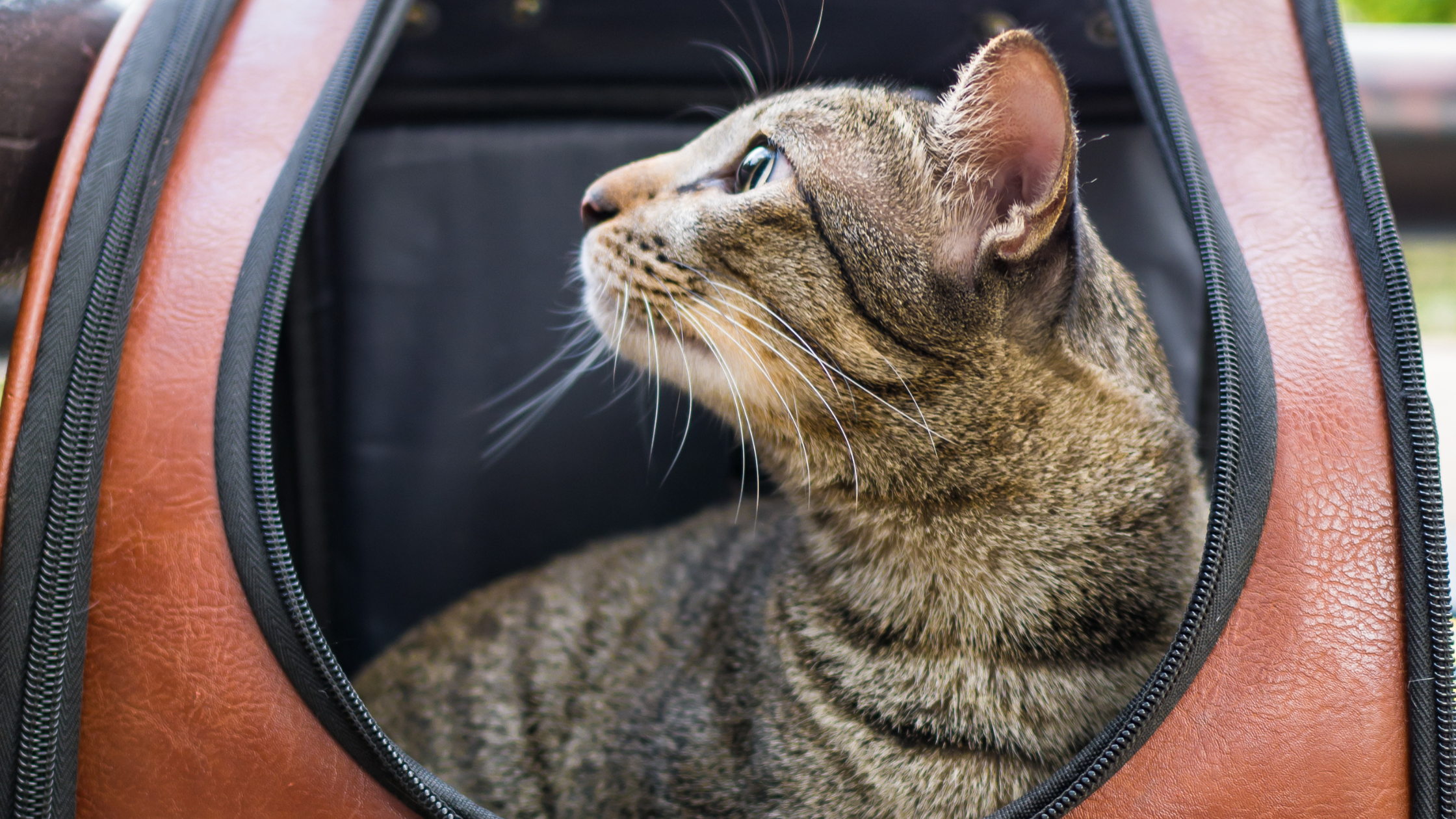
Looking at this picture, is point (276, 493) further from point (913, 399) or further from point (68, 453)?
point (913, 399)

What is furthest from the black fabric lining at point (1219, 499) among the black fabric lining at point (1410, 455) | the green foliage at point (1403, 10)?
the green foliage at point (1403, 10)

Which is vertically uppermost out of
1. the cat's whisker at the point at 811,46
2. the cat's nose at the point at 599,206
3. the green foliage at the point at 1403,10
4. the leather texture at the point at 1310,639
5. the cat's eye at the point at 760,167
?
the cat's whisker at the point at 811,46

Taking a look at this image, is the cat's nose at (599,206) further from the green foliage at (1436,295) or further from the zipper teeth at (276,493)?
the green foliage at (1436,295)

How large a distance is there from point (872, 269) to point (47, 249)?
0.78m

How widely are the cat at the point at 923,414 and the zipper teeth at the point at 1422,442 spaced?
22 centimetres

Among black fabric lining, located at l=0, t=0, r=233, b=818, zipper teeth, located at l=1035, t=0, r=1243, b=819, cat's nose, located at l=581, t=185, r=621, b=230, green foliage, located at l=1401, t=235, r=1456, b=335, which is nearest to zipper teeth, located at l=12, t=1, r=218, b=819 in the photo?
black fabric lining, located at l=0, t=0, r=233, b=818

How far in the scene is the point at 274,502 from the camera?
844 mm

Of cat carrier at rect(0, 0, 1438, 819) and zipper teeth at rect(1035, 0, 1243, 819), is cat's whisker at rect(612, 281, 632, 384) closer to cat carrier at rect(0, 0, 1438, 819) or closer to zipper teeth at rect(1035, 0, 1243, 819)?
cat carrier at rect(0, 0, 1438, 819)

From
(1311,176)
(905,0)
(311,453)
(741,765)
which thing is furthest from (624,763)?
(905,0)

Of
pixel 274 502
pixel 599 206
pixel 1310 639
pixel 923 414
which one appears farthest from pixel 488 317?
pixel 1310 639

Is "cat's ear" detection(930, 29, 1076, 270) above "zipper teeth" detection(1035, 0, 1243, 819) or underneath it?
above

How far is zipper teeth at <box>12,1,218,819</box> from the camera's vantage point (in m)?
0.77

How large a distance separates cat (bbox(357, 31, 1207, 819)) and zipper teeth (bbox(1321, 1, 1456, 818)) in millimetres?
218

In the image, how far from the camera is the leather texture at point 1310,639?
803mm
